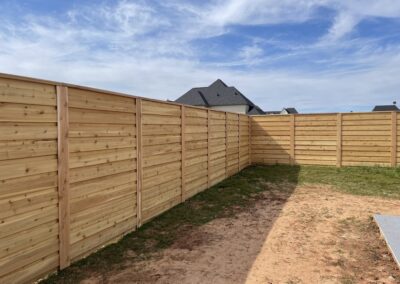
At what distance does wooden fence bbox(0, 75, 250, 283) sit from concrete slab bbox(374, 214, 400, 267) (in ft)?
11.3

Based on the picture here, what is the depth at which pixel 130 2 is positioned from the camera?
7.24 m

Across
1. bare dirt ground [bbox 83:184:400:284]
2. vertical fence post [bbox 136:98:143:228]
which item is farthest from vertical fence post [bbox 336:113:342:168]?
vertical fence post [bbox 136:98:143:228]

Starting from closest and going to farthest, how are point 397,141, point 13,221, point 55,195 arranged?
point 13,221
point 55,195
point 397,141

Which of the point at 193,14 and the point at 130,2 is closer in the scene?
the point at 130,2

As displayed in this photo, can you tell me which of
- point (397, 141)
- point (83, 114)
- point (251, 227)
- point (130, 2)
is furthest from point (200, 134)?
point (397, 141)

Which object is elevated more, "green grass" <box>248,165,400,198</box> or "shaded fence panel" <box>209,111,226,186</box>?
"shaded fence panel" <box>209,111,226,186</box>

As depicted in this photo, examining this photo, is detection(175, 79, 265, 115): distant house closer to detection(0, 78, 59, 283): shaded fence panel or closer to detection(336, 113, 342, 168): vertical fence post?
detection(336, 113, 342, 168): vertical fence post

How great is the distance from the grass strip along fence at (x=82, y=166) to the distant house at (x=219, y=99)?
25620 millimetres

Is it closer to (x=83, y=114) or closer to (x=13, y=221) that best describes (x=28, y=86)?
(x=83, y=114)

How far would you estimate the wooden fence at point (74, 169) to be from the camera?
2.87 m

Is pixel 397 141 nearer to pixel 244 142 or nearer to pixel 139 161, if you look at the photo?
pixel 244 142

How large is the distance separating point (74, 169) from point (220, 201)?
3857mm

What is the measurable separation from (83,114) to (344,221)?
4.46 meters

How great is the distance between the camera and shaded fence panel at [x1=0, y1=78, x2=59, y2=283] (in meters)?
2.79
